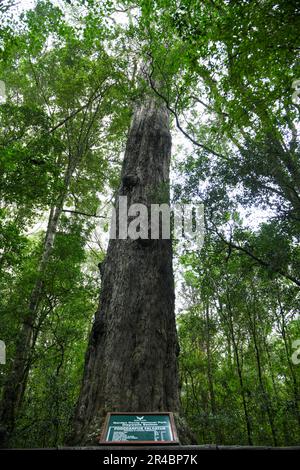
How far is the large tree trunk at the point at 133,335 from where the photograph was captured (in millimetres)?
3154

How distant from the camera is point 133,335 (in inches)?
144

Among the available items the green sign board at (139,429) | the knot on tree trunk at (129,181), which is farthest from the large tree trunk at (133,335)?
the green sign board at (139,429)

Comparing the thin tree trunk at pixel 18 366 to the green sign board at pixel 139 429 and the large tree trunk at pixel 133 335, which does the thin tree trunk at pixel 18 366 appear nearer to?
the large tree trunk at pixel 133 335

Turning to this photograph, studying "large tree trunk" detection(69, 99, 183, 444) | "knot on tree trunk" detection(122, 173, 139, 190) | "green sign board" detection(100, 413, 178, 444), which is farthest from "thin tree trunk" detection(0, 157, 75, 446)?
"green sign board" detection(100, 413, 178, 444)

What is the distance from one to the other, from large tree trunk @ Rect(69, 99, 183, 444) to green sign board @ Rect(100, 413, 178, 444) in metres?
0.42

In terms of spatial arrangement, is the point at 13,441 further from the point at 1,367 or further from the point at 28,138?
the point at 28,138

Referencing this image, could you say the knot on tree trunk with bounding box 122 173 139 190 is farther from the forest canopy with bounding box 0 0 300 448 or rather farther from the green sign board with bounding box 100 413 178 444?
the green sign board with bounding box 100 413 178 444

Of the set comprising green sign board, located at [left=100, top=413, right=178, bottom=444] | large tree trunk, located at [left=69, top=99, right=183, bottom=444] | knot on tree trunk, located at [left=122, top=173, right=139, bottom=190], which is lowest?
green sign board, located at [left=100, top=413, right=178, bottom=444]

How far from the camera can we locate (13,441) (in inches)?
189

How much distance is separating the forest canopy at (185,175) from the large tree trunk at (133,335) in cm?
56

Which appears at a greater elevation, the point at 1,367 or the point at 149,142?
the point at 149,142

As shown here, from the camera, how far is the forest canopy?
15.1 ft
